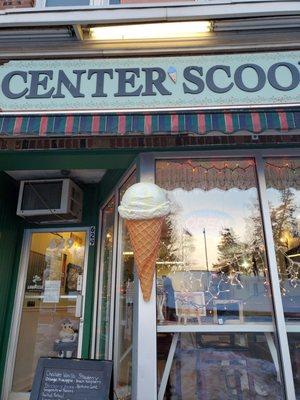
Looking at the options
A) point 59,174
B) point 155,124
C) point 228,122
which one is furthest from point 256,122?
point 59,174

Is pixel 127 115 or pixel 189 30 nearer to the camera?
pixel 127 115

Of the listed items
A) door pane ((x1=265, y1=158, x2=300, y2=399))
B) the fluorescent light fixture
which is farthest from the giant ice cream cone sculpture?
the fluorescent light fixture

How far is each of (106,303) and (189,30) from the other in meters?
2.93

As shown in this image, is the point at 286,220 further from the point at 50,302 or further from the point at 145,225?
the point at 50,302

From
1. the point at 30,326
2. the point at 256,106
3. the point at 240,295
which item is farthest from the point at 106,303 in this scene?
the point at 256,106

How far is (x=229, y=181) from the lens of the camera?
290 cm

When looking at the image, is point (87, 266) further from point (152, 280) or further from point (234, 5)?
point (234, 5)

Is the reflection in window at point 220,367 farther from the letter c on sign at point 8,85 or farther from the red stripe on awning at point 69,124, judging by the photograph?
the letter c on sign at point 8,85

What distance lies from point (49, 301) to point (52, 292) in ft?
0.40

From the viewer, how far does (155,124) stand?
8.07 ft

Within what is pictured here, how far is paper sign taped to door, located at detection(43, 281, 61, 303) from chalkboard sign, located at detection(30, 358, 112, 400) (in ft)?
6.11

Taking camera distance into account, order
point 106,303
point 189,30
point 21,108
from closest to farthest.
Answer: point 21,108, point 189,30, point 106,303

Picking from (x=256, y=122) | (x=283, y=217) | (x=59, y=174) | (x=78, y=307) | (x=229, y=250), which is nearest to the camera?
(x=256, y=122)

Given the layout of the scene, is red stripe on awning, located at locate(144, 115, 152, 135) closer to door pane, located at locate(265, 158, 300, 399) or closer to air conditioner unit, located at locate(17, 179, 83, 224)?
door pane, located at locate(265, 158, 300, 399)
